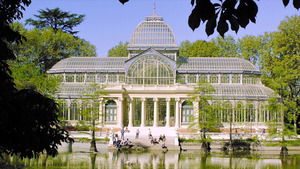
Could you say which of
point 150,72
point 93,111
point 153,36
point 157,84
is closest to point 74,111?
point 150,72

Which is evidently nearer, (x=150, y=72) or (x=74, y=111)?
(x=74, y=111)

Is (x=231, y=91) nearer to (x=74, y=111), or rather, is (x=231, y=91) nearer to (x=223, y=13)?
(x=74, y=111)

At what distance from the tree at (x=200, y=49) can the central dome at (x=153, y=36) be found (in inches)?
687

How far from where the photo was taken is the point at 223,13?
507 centimetres

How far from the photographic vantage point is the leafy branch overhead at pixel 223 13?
495 centimetres

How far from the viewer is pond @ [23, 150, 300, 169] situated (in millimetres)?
29172

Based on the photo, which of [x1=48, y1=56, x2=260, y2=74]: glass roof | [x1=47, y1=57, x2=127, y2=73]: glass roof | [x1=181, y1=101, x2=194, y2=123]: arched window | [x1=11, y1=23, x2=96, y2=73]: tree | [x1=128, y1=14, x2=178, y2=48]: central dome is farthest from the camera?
[x1=11, y1=23, x2=96, y2=73]: tree

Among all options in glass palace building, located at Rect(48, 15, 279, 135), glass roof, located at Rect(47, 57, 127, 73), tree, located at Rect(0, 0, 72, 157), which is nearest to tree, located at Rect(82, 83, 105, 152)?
glass palace building, located at Rect(48, 15, 279, 135)

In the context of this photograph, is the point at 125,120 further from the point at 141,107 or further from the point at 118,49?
the point at 118,49

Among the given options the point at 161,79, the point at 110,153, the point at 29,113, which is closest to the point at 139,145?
the point at 110,153

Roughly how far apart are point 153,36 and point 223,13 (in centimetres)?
5962

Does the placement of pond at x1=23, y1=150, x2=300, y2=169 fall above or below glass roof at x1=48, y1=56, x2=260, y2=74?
below

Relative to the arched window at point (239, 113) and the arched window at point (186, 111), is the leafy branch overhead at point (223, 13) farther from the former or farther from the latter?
the arched window at point (186, 111)

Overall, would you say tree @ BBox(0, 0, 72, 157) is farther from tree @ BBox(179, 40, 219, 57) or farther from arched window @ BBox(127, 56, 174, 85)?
tree @ BBox(179, 40, 219, 57)
